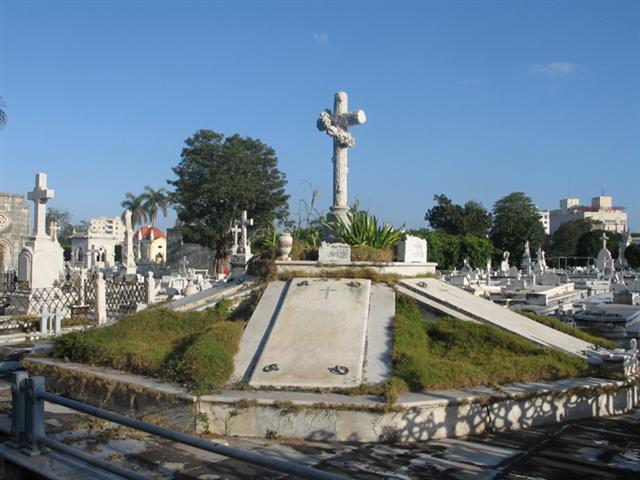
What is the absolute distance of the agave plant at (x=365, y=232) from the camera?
10.9m

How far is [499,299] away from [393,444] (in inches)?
616

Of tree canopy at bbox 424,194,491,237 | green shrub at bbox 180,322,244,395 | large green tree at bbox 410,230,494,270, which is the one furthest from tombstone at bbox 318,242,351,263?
tree canopy at bbox 424,194,491,237

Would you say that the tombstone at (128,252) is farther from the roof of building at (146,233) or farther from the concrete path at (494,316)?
the roof of building at (146,233)

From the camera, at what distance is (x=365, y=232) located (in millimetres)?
10945

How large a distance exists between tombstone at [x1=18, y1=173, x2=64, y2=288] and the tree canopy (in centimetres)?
5537

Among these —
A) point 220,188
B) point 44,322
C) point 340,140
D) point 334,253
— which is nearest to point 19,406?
point 334,253

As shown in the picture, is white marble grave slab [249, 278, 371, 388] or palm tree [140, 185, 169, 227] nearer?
white marble grave slab [249, 278, 371, 388]

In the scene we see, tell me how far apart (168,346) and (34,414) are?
Result: 11.8 ft

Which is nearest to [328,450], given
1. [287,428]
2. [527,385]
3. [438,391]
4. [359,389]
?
[287,428]

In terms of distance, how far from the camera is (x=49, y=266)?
17.1 m

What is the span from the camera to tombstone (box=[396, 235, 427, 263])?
409 inches

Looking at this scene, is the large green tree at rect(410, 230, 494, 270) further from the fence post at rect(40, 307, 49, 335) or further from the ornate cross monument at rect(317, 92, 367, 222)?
the fence post at rect(40, 307, 49, 335)

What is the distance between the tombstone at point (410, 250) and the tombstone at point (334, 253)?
3.85 feet

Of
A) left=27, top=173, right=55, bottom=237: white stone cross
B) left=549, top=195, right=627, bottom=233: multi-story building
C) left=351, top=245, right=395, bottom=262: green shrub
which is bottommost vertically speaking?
left=351, top=245, right=395, bottom=262: green shrub
